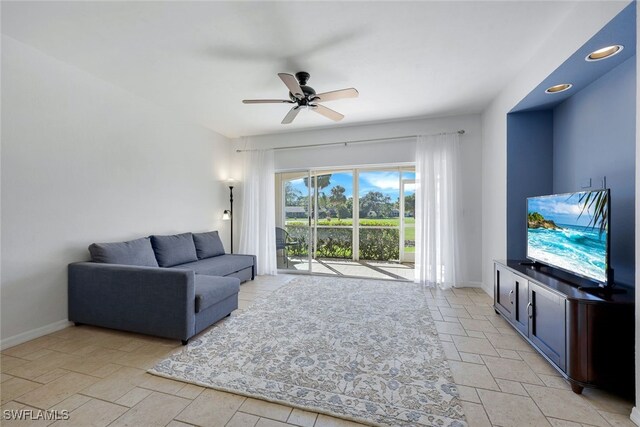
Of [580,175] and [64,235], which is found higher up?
[580,175]

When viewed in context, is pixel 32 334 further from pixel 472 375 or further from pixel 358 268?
pixel 358 268

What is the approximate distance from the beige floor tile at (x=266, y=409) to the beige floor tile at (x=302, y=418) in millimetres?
34

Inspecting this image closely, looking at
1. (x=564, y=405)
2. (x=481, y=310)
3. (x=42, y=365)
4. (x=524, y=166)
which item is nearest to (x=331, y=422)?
(x=564, y=405)

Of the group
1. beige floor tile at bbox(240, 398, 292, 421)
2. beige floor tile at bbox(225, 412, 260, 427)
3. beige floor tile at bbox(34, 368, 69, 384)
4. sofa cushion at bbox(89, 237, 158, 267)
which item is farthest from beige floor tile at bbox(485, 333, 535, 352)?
sofa cushion at bbox(89, 237, 158, 267)

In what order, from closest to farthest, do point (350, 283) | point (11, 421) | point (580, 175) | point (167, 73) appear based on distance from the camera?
1. point (11, 421)
2. point (580, 175)
3. point (167, 73)
4. point (350, 283)

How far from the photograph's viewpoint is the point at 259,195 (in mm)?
5059

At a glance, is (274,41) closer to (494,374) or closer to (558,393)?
(494,374)

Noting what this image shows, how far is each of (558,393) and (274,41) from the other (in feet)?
11.0

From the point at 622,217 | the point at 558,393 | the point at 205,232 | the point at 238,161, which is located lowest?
the point at 558,393

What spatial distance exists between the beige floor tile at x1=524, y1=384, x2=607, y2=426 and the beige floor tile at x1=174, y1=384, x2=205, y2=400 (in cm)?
214

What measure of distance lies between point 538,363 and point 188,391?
2.59 metres

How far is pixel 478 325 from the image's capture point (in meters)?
2.77

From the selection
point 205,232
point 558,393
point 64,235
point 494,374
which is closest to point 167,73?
point 64,235

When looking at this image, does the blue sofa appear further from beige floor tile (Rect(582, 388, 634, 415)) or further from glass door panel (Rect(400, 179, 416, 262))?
glass door panel (Rect(400, 179, 416, 262))
